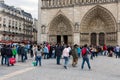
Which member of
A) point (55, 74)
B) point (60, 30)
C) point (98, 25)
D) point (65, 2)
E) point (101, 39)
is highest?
point (65, 2)

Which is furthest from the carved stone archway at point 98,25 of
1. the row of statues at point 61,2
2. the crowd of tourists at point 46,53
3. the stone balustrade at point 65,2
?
the crowd of tourists at point 46,53

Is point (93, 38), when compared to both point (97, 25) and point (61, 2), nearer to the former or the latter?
point (97, 25)

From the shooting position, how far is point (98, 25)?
36.4 m

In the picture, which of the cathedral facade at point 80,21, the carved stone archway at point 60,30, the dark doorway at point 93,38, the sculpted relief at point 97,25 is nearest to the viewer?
the cathedral facade at point 80,21

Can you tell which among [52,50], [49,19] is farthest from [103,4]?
[52,50]

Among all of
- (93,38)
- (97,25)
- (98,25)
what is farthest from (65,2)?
(93,38)

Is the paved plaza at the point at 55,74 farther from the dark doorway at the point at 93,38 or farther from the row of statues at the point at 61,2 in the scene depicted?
the row of statues at the point at 61,2

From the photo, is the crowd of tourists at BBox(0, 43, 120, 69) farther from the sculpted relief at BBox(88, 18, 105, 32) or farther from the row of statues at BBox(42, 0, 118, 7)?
the row of statues at BBox(42, 0, 118, 7)

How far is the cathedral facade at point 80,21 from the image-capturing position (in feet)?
114

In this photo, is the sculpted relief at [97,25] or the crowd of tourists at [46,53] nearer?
the crowd of tourists at [46,53]

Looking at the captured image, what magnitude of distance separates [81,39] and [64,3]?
20.3 feet

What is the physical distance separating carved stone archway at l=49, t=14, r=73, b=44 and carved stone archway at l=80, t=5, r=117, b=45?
2.17m

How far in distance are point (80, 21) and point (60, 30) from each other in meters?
3.95

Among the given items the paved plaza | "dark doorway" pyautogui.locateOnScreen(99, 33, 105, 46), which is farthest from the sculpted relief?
the paved plaza
